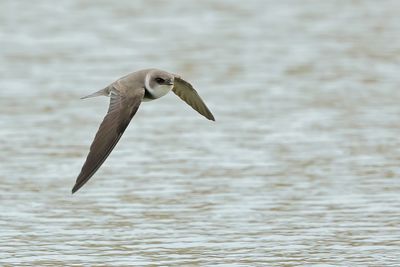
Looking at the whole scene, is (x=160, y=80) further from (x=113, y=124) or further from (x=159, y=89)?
(x=113, y=124)

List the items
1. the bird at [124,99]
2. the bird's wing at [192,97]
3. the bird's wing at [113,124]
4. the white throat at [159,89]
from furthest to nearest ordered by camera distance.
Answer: the bird's wing at [192,97] < the white throat at [159,89] < the bird at [124,99] < the bird's wing at [113,124]

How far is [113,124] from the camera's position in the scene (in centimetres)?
780

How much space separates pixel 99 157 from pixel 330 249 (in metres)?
1.49

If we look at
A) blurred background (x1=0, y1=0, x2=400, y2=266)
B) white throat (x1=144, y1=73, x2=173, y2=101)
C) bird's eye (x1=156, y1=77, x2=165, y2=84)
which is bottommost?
blurred background (x1=0, y1=0, x2=400, y2=266)

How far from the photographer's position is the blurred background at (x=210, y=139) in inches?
325

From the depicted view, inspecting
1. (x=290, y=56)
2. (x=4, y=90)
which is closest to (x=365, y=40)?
(x=290, y=56)

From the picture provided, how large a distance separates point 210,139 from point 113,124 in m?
3.61

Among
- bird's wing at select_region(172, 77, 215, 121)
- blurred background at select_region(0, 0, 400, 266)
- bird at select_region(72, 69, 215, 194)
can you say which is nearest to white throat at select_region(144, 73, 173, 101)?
bird at select_region(72, 69, 215, 194)

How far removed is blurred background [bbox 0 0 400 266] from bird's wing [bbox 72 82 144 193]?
0.63 m

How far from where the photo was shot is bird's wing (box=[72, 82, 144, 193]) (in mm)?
7414

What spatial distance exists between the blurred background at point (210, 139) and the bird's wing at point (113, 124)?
0.63 m

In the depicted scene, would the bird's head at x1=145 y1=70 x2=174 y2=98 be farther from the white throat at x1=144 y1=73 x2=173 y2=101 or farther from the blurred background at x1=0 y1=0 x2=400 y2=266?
the blurred background at x1=0 y1=0 x2=400 y2=266

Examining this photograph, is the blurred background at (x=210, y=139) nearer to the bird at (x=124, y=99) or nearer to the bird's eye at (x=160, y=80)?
the bird at (x=124, y=99)

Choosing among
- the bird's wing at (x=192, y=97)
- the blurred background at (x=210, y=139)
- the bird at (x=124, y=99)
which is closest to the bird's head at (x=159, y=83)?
the bird at (x=124, y=99)
